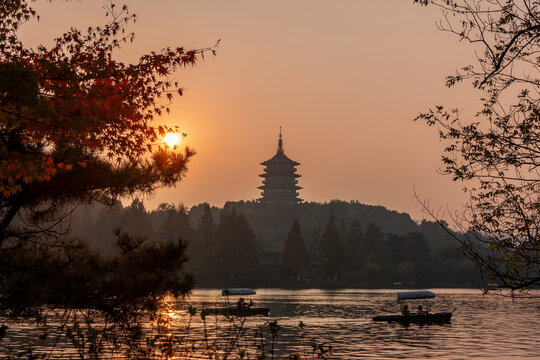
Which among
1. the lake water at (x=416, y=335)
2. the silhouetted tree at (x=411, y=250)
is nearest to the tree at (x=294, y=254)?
the silhouetted tree at (x=411, y=250)

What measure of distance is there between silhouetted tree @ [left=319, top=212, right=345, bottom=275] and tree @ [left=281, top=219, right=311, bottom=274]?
118 inches

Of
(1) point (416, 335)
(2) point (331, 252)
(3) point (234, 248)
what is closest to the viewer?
(1) point (416, 335)

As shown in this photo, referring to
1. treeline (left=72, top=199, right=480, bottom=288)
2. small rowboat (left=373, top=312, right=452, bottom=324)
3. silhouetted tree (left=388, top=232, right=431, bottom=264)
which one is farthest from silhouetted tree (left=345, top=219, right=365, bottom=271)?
small rowboat (left=373, top=312, right=452, bottom=324)

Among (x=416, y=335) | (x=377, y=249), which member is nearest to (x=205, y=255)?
(x=377, y=249)

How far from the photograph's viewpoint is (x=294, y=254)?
119688 millimetres

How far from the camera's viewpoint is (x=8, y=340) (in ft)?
146

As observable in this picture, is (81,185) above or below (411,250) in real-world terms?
below

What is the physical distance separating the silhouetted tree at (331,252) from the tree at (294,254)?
9.82 feet

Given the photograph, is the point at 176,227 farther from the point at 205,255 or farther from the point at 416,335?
the point at 416,335

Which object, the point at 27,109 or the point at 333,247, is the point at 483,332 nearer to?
the point at 27,109

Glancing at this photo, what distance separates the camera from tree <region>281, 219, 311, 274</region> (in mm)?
119562

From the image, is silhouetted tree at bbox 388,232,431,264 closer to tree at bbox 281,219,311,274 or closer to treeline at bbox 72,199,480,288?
treeline at bbox 72,199,480,288

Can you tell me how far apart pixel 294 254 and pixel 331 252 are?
6.03 meters

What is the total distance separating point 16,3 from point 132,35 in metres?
2.84
